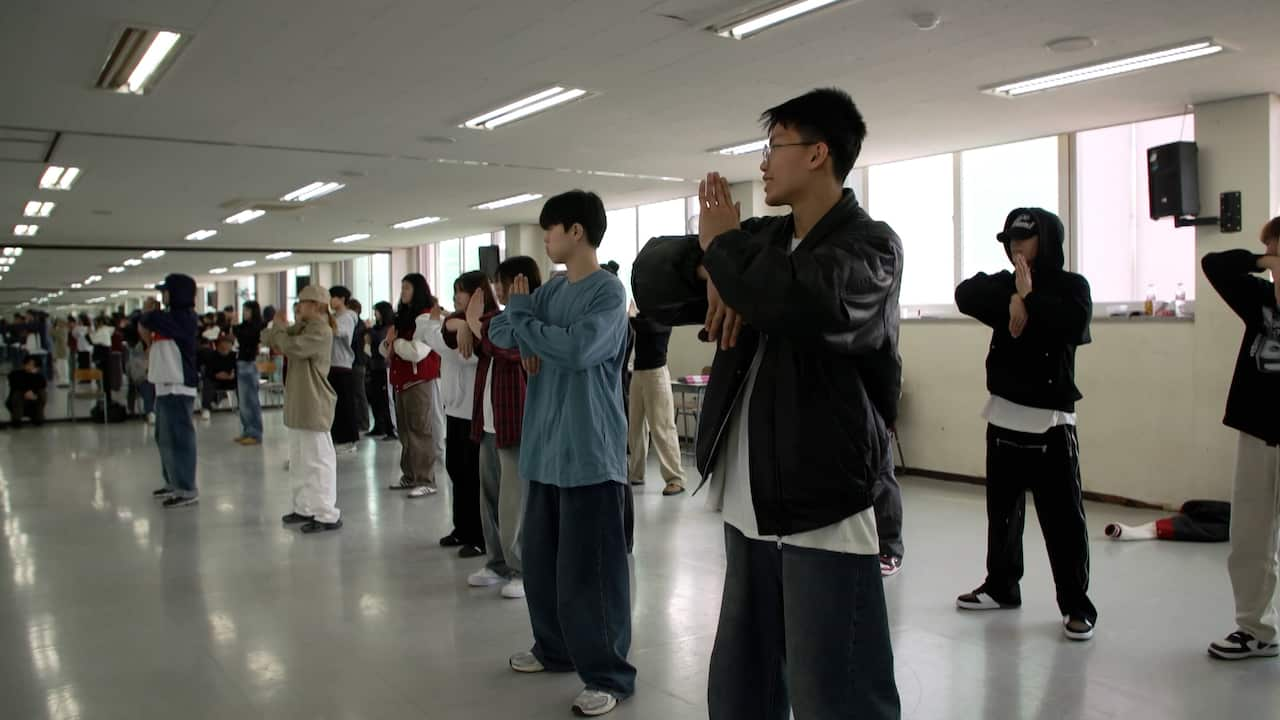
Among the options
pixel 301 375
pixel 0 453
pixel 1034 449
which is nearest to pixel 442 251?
pixel 0 453

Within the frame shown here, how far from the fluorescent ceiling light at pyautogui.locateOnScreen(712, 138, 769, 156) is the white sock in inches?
164

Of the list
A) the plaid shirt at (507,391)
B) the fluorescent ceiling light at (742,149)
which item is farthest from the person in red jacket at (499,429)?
the fluorescent ceiling light at (742,149)

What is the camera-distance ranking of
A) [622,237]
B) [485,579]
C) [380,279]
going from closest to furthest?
[485,579], [622,237], [380,279]

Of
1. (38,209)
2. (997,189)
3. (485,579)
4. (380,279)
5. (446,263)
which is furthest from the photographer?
(380,279)

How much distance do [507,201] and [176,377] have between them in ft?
18.1

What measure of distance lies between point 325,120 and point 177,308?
180 centimetres

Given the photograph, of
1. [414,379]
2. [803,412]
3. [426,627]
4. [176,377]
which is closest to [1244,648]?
[803,412]

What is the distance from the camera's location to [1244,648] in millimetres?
3516

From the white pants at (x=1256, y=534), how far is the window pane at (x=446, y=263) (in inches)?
586

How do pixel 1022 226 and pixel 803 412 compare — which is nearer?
pixel 803 412

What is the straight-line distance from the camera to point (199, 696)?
325cm

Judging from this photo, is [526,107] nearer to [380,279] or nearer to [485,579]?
[485,579]

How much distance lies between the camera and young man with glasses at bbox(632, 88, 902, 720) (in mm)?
1580

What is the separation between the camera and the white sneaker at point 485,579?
15.3 feet
